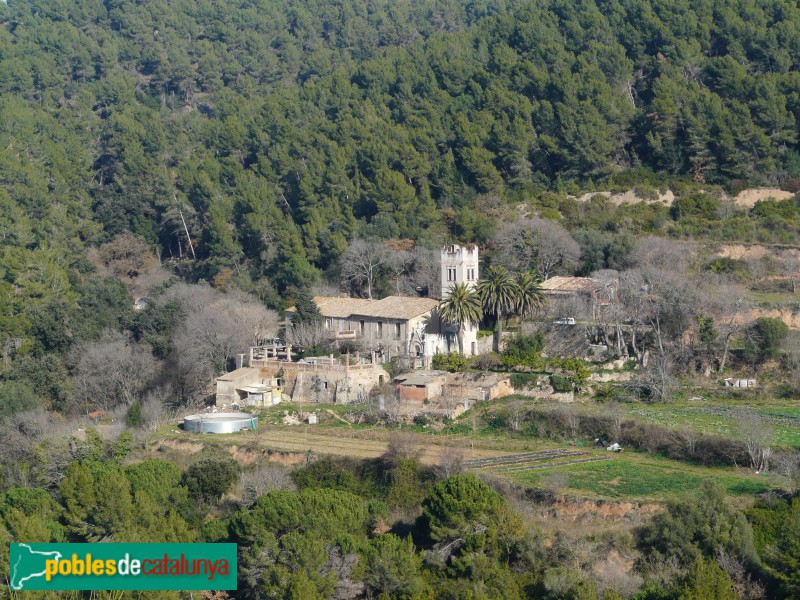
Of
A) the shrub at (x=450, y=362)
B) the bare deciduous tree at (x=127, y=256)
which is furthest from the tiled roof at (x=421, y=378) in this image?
the bare deciduous tree at (x=127, y=256)

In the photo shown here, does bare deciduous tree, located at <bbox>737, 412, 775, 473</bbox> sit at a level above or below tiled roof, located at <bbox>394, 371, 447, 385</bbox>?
below

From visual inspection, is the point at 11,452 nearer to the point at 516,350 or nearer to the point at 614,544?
the point at 516,350

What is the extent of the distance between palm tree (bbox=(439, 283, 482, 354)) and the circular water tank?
7.68m

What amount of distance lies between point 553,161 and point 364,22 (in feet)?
127

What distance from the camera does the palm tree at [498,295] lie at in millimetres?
45031

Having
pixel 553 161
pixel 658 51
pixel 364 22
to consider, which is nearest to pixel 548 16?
pixel 658 51

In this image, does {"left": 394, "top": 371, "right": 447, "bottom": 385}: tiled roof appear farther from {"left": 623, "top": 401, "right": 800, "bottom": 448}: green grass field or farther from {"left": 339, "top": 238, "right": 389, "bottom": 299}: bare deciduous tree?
{"left": 339, "top": 238, "right": 389, "bottom": 299}: bare deciduous tree

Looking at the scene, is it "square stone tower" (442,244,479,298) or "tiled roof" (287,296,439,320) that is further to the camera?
"square stone tower" (442,244,479,298)

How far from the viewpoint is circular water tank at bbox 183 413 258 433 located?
41.9m

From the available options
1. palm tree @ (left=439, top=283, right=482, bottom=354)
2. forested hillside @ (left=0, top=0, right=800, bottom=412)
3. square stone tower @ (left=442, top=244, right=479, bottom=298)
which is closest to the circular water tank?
forested hillside @ (left=0, top=0, right=800, bottom=412)

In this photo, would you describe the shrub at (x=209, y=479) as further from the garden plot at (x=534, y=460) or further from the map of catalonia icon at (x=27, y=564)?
the map of catalonia icon at (x=27, y=564)

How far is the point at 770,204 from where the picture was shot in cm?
5669

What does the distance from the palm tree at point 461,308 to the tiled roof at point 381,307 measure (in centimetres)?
172

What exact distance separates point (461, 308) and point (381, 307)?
431 cm
